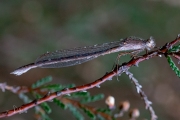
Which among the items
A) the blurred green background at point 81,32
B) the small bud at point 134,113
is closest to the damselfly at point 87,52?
the small bud at point 134,113

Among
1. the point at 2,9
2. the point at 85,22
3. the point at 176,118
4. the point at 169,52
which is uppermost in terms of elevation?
the point at 2,9

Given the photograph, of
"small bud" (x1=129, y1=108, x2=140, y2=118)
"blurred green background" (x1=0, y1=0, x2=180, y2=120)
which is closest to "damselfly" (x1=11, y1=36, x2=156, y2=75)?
"small bud" (x1=129, y1=108, x2=140, y2=118)

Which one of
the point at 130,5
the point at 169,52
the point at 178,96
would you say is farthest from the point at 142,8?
the point at 169,52

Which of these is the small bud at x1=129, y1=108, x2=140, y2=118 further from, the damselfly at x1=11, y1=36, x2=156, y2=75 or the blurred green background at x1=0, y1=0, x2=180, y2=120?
the blurred green background at x1=0, y1=0, x2=180, y2=120

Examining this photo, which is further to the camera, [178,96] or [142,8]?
[178,96]

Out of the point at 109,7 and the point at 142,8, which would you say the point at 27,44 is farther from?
the point at 142,8

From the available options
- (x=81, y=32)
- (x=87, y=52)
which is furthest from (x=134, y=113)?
(x=81, y=32)
